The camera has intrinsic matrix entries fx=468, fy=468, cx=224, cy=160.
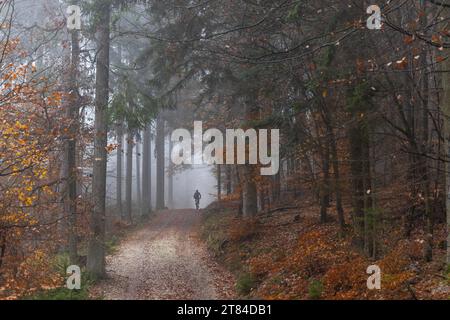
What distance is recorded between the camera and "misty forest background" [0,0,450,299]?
9398mm

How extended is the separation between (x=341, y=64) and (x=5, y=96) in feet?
25.1

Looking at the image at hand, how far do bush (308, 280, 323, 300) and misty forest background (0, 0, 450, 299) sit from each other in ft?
0.16

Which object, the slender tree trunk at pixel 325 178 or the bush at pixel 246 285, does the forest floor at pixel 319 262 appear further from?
the slender tree trunk at pixel 325 178

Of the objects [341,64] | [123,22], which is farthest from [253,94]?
[123,22]

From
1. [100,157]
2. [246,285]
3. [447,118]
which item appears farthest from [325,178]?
[100,157]

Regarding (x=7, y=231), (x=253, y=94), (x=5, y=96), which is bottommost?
(x=7, y=231)

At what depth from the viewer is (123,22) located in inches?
1151

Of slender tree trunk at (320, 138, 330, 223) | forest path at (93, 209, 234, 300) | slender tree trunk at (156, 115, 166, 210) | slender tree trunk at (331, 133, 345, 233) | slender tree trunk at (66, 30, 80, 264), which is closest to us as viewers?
forest path at (93, 209, 234, 300)

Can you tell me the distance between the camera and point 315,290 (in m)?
9.41

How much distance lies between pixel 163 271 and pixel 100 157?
13.0ft

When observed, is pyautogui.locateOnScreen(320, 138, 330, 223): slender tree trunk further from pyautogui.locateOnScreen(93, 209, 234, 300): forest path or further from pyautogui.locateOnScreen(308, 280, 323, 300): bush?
pyautogui.locateOnScreen(93, 209, 234, 300): forest path

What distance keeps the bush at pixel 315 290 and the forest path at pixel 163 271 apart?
2.39 m

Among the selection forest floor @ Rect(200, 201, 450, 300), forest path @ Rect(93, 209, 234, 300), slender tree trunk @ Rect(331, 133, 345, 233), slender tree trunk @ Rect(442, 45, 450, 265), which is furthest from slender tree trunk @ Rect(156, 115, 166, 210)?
slender tree trunk @ Rect(442, 45, 450, 265)
